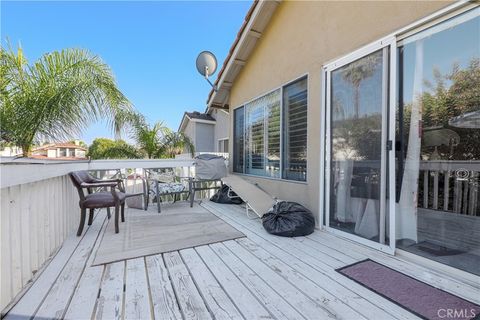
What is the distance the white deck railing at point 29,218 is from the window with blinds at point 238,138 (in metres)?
3.46

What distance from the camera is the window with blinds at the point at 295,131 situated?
363 cm

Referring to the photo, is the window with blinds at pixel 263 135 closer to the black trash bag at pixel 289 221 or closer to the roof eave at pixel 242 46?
the roof eave at pixel 242 46

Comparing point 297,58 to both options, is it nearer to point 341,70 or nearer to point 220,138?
point 341,70

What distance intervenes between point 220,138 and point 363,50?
897cm

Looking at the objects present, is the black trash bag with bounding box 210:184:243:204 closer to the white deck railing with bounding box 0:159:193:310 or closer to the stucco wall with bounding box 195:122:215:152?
the white deck railing with bounding box 0:159:193:310

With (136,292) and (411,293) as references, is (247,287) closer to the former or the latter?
(136,292)

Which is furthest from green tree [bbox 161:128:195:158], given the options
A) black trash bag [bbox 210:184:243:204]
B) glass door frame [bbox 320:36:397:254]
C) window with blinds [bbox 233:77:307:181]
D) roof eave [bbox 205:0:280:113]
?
glass door frame [bbox 320:36:397:254]

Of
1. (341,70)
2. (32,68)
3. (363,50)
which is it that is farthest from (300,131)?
(32,68)

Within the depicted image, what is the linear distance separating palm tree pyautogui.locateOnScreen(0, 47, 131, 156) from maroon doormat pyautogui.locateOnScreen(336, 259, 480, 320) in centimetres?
429

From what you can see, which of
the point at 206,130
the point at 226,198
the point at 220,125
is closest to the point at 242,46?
the point at 226,198

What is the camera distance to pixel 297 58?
371cm

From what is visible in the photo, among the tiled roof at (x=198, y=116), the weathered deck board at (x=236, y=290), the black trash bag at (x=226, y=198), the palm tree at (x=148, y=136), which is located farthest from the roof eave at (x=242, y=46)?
the tiled roof at (x=198, y=116)

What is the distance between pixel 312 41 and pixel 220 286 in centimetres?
337

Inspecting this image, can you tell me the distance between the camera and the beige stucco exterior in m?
2.44
